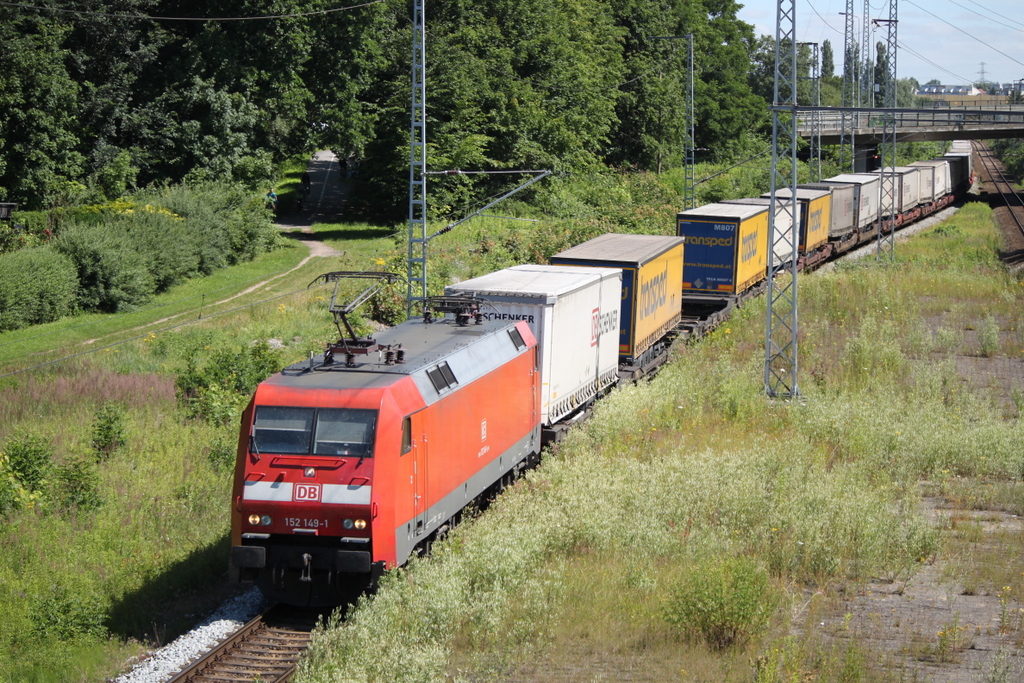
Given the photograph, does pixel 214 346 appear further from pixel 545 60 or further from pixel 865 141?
pixel 865 141

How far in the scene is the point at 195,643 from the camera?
11422 mm

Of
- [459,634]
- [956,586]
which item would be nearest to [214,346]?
[459,634]

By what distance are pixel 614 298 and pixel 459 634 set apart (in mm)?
11673

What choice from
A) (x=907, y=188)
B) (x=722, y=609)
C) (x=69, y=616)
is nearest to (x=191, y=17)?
(x=907, y=188)

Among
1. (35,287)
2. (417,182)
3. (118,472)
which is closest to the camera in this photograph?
(118,472)

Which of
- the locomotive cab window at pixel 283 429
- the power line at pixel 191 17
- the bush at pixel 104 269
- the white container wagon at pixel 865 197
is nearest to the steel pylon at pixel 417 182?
the locomotive cab window at pixel 283 429

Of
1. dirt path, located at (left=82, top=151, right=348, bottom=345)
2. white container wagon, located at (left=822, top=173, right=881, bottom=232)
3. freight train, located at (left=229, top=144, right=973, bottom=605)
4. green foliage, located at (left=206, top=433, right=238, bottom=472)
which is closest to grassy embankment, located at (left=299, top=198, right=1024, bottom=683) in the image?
freight train, located at (left=229, top=144, right=973, bottom=605)

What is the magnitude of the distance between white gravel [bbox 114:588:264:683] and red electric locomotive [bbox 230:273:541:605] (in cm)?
60

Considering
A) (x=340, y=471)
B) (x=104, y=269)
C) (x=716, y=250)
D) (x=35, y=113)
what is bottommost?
(x=340, y=471)

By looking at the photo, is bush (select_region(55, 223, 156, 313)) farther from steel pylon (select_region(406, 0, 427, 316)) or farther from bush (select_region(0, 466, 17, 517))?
bush (select_region(0, 466, 17, 517))

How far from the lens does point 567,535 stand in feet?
44.2

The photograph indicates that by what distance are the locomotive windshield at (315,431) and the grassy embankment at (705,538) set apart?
161 centimetres

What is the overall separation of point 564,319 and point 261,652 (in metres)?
8.78

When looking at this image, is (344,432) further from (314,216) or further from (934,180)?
(934,180)
